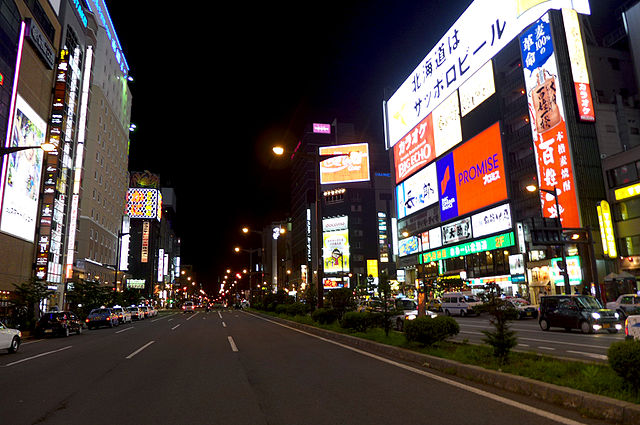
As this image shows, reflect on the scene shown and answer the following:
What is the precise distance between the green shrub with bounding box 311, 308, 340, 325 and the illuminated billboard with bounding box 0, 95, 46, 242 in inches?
1197

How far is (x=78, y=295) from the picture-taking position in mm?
41094

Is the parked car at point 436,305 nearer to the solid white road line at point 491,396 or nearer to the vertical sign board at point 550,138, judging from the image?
the vertical sign board at point 550,138

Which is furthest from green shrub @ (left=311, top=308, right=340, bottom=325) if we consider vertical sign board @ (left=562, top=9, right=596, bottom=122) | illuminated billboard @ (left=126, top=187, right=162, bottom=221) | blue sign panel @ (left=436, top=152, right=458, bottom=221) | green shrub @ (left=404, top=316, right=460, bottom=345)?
illuminated billboard @ (left=126, top=187, right=162, bottom=221)

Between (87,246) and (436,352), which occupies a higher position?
(87,246)

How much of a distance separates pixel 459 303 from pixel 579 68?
2451 cm

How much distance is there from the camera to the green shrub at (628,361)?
5637 mm

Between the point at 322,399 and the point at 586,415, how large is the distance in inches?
141

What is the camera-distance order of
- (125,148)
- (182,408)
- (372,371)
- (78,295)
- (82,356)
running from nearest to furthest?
(182,408)
(372,371)
(82,356)
(78,295)
(125,148)

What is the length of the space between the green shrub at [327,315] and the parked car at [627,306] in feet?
51.3

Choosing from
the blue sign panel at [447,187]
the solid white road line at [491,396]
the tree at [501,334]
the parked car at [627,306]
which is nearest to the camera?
the solid white road line at [491,396]

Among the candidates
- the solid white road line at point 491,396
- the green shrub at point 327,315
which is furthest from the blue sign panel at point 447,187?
the solid white road line at point 491,396

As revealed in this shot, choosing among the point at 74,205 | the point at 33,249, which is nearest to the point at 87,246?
the point at 74,205

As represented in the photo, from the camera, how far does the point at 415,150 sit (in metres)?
62.4

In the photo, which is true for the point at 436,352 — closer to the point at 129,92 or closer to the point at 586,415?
the point at 586,415
